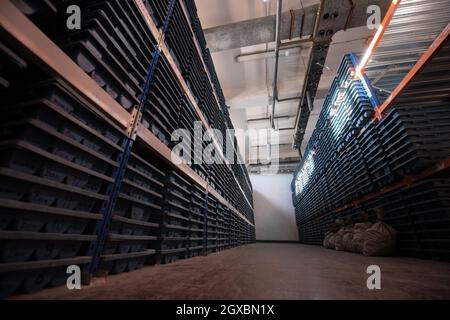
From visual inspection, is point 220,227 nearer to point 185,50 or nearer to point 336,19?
point 185,50

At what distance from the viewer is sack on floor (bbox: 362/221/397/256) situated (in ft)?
9.77

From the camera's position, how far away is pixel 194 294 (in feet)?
3.31

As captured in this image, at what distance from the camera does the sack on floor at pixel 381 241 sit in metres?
2.98

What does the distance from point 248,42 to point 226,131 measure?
7.28 ft

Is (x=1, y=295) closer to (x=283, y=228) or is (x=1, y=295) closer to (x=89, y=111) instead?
(x=89, y=111)

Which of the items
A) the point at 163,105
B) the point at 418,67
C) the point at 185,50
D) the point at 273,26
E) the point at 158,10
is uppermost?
the point at 273,26

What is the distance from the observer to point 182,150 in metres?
2.55

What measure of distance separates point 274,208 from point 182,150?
1258cm

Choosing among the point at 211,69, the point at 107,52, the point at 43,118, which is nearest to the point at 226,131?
the point at 211,69

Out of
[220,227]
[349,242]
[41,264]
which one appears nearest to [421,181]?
[349,242]

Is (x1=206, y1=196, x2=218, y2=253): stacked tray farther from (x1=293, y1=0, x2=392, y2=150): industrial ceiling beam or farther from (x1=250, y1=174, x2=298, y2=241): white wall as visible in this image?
(x1=250, y1=174, x2=298, y2=241): white wall

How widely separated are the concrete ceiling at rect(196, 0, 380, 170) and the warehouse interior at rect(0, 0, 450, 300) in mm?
58

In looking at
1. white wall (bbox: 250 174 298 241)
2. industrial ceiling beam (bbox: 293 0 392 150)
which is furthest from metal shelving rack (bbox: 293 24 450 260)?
white wall (bbox: 250 174 298 241)

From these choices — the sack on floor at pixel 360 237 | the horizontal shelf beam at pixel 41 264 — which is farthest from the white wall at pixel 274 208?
the horizontal shelf beam at pixel 41 264
